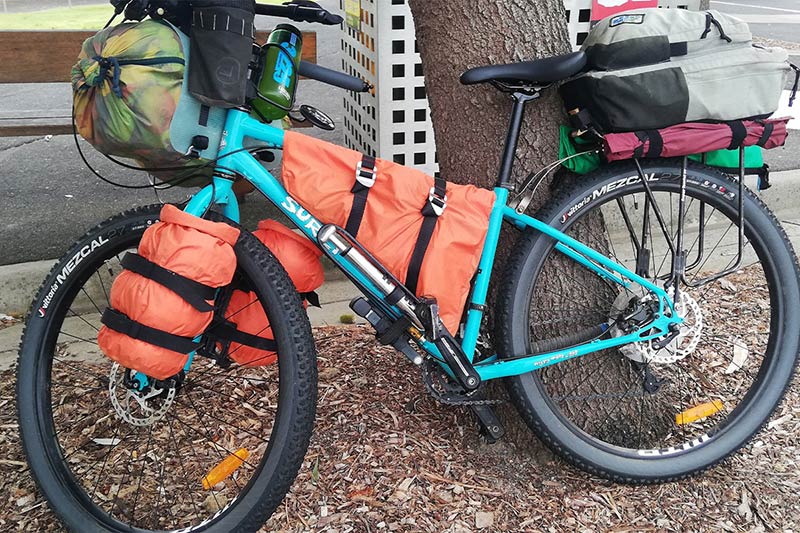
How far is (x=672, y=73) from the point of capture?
2.23m

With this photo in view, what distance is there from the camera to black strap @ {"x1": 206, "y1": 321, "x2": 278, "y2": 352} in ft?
7.50

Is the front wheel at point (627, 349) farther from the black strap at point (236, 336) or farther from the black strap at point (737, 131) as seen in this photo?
the black strap at point (236, 336)

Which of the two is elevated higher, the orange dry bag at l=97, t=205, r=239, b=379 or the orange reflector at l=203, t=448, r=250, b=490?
the orange dry bag at l=97, t=205, r=239, b=379

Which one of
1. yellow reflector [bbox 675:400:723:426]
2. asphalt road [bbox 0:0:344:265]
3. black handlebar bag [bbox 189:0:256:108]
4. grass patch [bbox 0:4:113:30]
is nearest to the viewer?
black handlebar bag [bbox 189:0:256:108]

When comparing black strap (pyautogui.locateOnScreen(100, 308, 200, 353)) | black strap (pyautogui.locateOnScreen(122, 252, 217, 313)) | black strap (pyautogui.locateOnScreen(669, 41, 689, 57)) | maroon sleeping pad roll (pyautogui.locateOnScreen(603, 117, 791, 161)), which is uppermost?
black strap (pyautogui.locateOnScreen(669, 41, 689, 57))

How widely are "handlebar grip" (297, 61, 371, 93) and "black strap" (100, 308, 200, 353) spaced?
33.4 inches

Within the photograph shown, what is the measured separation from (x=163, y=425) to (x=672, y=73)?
210 centimetres

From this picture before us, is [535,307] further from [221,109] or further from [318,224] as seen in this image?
[221,109]

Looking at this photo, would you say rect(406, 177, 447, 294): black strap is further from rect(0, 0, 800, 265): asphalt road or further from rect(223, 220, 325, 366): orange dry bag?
rect(0, 0, 800, 265): asphalt road

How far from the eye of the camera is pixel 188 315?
2.04m

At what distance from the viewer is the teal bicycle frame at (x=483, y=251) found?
2.17 m

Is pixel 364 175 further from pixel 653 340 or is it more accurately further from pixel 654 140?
pixel 653 340

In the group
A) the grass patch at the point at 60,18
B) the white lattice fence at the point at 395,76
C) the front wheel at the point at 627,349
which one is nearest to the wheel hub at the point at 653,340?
the front wheel at the point at 627,349

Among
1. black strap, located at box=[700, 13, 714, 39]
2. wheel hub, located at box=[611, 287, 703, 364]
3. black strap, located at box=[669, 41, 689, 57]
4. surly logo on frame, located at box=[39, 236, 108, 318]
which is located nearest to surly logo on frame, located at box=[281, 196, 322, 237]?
surly logo on frame, located at box=[39, 236, 108, 318]
